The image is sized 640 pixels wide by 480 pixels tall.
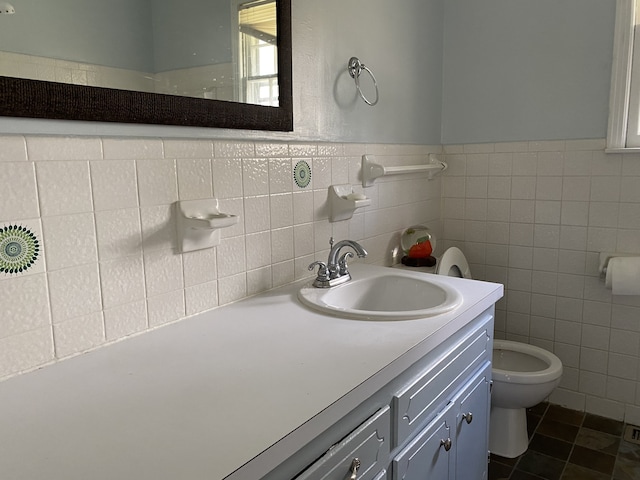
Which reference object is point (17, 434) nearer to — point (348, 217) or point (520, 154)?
point (348, 217)

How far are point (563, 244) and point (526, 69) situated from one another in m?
0.81

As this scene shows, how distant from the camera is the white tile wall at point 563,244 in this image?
2.13 m

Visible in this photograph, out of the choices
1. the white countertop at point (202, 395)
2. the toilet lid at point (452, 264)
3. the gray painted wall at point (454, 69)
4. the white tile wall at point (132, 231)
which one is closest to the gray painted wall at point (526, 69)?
the gray painted wall at point (454, 69)

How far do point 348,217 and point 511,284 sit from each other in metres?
1.05

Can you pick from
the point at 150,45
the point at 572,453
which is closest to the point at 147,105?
the point at 150,45

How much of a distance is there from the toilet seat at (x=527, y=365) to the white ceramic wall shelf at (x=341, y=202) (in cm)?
87

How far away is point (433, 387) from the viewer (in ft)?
3.99

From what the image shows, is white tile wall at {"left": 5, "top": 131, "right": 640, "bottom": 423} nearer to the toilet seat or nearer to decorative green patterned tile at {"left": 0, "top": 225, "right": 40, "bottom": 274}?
decorative green patterned tile at {"left": 0, "top": 225, "right": 40, "bottom": 274}

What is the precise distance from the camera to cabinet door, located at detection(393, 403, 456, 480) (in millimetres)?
1126

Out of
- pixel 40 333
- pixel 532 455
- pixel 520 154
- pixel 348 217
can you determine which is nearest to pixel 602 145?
pixel 520 154

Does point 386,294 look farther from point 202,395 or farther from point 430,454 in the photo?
point 202,395

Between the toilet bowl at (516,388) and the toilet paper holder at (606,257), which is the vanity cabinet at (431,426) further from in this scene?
the toilet paper holder at (606,257)

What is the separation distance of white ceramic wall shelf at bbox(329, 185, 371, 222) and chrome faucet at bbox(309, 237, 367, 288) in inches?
7.9

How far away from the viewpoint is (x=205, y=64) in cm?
127
